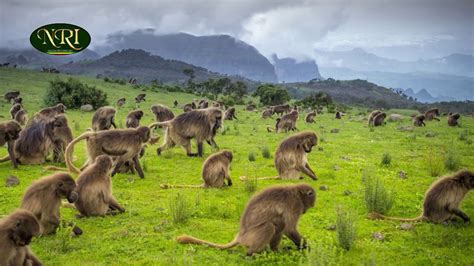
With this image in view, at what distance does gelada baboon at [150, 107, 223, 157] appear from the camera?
18.9 metres

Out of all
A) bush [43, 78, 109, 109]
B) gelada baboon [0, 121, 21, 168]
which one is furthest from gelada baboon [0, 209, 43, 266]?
bush [43, 78, 109, 109]

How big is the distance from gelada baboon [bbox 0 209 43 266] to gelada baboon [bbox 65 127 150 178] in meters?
6.72

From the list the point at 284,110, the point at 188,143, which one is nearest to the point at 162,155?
the point at 188,143

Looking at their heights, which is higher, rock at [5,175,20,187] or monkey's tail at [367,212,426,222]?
rock at [5,175,20,187]

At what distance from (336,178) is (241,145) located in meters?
9.13

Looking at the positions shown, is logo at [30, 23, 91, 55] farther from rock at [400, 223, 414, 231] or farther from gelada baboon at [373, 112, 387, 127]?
gelada baboon at [373, 112, 387, 127]

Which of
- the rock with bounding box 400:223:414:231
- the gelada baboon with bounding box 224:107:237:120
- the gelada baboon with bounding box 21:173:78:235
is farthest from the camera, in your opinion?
the gelada baboon with bounding box 224:107:237:120

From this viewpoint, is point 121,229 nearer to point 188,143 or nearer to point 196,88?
point 188,143

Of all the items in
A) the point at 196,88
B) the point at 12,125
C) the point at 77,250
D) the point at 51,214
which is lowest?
the point at 77,250

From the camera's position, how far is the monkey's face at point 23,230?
6352 millimetres

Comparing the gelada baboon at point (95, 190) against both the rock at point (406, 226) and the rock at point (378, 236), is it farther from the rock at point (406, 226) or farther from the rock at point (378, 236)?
the rock at point (406, 226)

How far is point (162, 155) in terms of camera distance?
63.2 feet

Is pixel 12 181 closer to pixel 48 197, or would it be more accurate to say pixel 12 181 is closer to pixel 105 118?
pixel 48 197

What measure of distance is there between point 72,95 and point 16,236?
3668 cm
